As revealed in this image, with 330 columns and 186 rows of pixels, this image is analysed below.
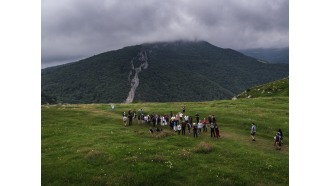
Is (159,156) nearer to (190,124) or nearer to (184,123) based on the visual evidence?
(184,123)

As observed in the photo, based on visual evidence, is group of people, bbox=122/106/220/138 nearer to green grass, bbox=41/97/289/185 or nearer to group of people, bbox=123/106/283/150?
group of people, bbox=123/106/283/150

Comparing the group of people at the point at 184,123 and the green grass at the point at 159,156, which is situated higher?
the group of people at the point at 184,123

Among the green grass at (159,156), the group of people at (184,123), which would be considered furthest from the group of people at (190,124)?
the green grass at (159,156)

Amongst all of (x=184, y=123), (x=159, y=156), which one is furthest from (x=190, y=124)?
(x=159, y=156)

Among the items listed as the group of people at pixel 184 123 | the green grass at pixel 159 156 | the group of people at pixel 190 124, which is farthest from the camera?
the group of people at pixel 184 123

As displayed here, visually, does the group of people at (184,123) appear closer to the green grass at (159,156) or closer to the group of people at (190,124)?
the group of people at (190,124)

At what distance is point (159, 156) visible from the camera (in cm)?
4034

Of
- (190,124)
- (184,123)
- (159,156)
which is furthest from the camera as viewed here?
(190,124)

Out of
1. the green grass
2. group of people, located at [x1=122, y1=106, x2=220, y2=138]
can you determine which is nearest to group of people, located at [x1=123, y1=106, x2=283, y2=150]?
group of people, located at [x1=122, y1=106, x2=220, y2=138]

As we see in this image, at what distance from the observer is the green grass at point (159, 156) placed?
36.2 metres
